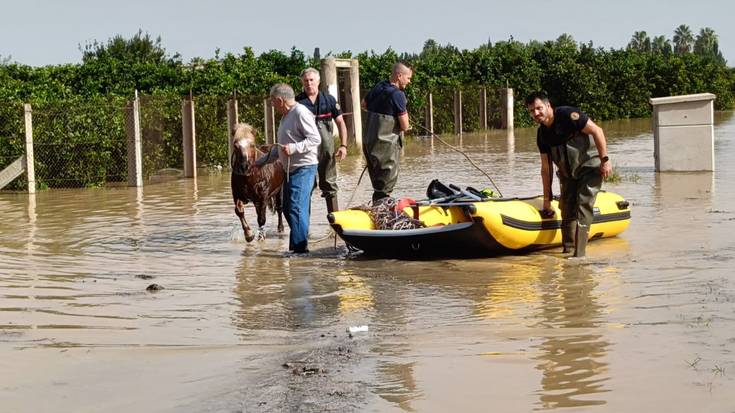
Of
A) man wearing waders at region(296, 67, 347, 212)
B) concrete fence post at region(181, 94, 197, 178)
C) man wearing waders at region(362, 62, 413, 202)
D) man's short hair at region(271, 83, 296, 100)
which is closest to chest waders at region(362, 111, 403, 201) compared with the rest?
man wearing waders at region(362, 62, 413, 202)

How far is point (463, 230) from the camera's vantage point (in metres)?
11.5

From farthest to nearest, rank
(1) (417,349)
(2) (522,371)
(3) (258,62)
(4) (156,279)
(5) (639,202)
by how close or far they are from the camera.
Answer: (3) (258,62)
(5) (639,202)
(4) (156,279)
(1) (417,349)
(2) (522,371)

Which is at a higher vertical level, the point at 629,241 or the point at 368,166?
the point at 368,166

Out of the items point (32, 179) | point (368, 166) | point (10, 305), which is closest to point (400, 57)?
point (32, 179)

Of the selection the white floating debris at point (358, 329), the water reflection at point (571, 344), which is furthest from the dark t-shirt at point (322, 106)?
the white floating debris at point (358, 329)

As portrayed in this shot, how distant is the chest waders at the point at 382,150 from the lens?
42.9ft

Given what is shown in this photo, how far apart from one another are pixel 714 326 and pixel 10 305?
17.7 feet

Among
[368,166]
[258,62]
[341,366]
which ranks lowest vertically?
[341,366]

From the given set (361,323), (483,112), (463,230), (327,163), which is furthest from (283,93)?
(483,112)

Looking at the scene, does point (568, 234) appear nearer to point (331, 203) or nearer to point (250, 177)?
point (331, 203)

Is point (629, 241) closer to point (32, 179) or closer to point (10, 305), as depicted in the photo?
point (10, 305)

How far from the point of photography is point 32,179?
21453 millimetres

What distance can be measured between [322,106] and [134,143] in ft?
30.5

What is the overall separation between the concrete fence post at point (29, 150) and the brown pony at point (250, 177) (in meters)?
8.56
